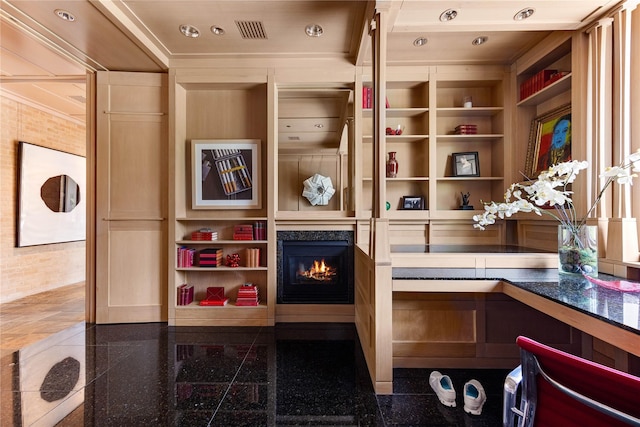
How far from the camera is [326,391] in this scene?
77.2 inches

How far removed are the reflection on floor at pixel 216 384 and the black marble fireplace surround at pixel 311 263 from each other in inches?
16.7

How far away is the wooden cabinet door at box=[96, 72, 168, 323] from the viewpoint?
3.17 meters

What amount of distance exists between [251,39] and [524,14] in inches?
89.1

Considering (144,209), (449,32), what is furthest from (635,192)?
(144,209)

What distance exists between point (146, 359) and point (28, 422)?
78 centimetres

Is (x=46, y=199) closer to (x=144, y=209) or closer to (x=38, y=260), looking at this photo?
(x=38, y=260)

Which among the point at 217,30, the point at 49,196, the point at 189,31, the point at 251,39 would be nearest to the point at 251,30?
the point at 251,39

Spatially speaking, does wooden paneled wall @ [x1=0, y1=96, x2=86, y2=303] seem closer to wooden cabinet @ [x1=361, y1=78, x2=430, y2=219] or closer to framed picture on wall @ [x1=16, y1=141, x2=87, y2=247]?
framed picture on wall @ [x1=16, y1=141, x2=87, y2=247]

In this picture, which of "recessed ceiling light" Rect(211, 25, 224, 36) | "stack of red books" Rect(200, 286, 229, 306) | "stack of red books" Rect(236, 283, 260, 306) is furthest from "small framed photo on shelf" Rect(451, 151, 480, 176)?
"stack of red books" Rect(200, 286, 229, 306)

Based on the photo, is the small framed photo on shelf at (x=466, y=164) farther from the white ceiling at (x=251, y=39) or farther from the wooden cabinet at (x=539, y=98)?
the white ceiling at (x=251, y=39)

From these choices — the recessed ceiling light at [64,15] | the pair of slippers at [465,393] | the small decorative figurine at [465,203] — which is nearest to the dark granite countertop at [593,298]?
the pair of slippers at [465,393]

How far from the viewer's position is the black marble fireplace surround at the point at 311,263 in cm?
321

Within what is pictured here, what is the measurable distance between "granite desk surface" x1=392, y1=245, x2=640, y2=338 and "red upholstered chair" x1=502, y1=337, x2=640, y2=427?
506 mm

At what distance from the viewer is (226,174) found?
10.6 feet
